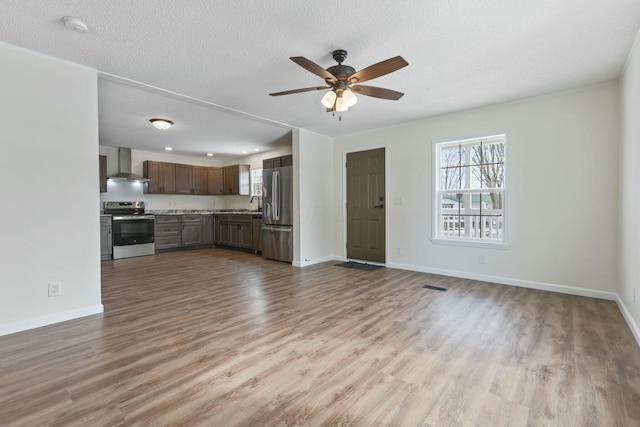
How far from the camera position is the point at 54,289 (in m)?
2.66

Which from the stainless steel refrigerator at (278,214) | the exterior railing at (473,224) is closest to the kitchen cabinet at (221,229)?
the stainless steel refrigerator at (278,214)

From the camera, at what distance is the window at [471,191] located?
4.12m

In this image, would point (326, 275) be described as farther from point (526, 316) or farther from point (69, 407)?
point (69, 407)

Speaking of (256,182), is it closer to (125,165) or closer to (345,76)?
(125,165)

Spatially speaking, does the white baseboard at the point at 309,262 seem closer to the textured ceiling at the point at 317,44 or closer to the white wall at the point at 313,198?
the white wall at the point at 313,198

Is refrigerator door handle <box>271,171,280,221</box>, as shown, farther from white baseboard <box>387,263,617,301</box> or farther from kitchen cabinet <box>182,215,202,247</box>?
kitchen cabinet <box>182,215,202,247</box>

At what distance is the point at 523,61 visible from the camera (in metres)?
2.78

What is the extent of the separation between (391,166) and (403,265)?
170cm

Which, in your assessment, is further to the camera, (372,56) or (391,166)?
(391,166)

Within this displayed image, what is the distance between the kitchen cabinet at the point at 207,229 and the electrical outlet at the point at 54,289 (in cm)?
492

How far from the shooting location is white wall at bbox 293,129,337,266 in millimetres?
5285

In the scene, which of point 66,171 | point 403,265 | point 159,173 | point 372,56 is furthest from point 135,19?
point 159,173

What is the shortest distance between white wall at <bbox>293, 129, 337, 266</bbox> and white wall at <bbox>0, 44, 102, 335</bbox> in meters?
3.00

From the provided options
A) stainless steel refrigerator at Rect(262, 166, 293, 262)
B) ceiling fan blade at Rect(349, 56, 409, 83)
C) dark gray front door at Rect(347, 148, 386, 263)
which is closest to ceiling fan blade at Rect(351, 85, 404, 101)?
ceiling fan blade at Rect(349, 56, 409, 83)
